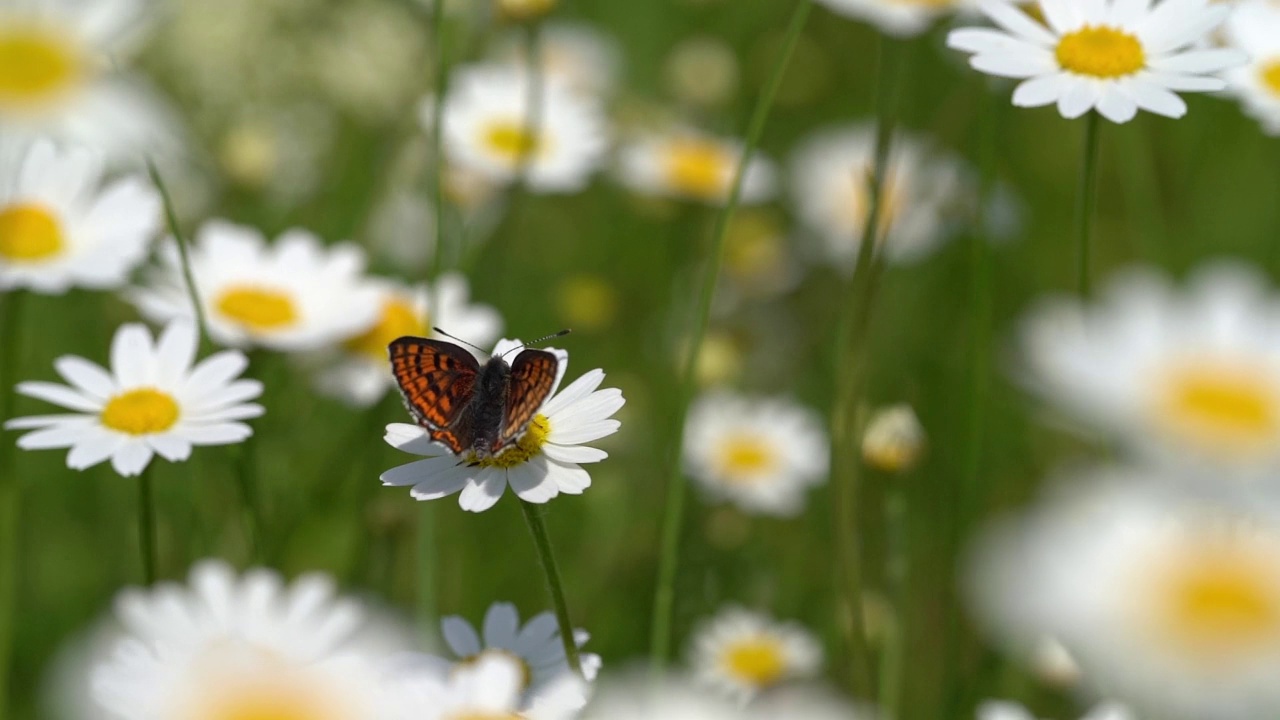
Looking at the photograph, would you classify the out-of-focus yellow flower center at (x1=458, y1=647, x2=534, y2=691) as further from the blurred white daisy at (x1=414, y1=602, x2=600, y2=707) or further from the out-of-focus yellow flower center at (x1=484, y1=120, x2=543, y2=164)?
the out-of-focus yellow flower center at (x1=484, y1=120, x2=543, y2=164)

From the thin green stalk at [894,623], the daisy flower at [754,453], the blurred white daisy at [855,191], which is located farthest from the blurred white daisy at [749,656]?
the blurred white daisy at [855,191]

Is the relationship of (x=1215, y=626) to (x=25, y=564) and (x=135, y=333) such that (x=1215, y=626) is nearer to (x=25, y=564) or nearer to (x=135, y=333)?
(x=135, y=333)

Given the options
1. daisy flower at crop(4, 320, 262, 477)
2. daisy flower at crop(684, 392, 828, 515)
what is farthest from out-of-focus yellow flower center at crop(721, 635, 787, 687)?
daisy flower at crop(4, 320, 262, 477)

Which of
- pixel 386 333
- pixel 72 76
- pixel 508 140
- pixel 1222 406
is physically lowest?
pixel 1222 406

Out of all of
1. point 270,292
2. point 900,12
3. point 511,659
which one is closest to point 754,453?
point 900,12

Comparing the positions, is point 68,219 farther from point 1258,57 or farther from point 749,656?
point 1258,57

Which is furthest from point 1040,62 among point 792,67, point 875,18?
point 792,67
